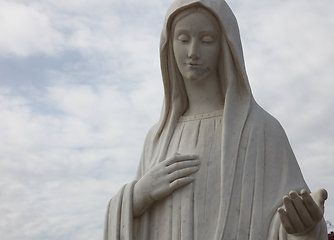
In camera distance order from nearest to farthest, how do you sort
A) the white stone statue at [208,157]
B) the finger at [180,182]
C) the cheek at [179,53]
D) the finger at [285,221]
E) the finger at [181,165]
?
the finger at [285,221]
the white stone statue at [208,157]
the finger at [180,182]
the finger at [181,165]
the cheek at [179,53]

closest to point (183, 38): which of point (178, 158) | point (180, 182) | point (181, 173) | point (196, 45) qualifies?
point (196, 45)

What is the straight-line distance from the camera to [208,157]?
6.28 m

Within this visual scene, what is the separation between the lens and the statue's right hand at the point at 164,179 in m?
6.15

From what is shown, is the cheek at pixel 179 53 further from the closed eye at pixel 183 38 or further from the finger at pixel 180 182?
the finger at pixel 180 182

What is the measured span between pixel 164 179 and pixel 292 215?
1738 mm

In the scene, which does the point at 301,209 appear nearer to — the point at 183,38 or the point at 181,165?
the point at 181,165

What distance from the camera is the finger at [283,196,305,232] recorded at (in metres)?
5.09

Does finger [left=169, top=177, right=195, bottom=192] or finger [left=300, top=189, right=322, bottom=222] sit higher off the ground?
finger [left=169, top=177, right=195, bottom=192]

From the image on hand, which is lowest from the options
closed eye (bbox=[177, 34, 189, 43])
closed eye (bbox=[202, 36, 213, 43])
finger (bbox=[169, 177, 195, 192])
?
finger (bbox=[169, 177, 195, 192])

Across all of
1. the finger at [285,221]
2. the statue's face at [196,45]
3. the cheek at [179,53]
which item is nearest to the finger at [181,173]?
the statue's face at [196,45]

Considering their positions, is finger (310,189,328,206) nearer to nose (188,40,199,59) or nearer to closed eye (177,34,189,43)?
nose (188,40,199,59)

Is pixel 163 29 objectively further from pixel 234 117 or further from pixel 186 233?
pixel 186 233

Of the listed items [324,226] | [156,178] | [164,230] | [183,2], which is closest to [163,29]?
[183,2]

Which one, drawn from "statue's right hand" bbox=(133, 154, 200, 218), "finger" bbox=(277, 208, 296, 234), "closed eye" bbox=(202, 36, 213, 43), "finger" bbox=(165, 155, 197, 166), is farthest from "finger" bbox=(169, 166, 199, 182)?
"closed eye" bbox=(202, 36, 213, 43)
